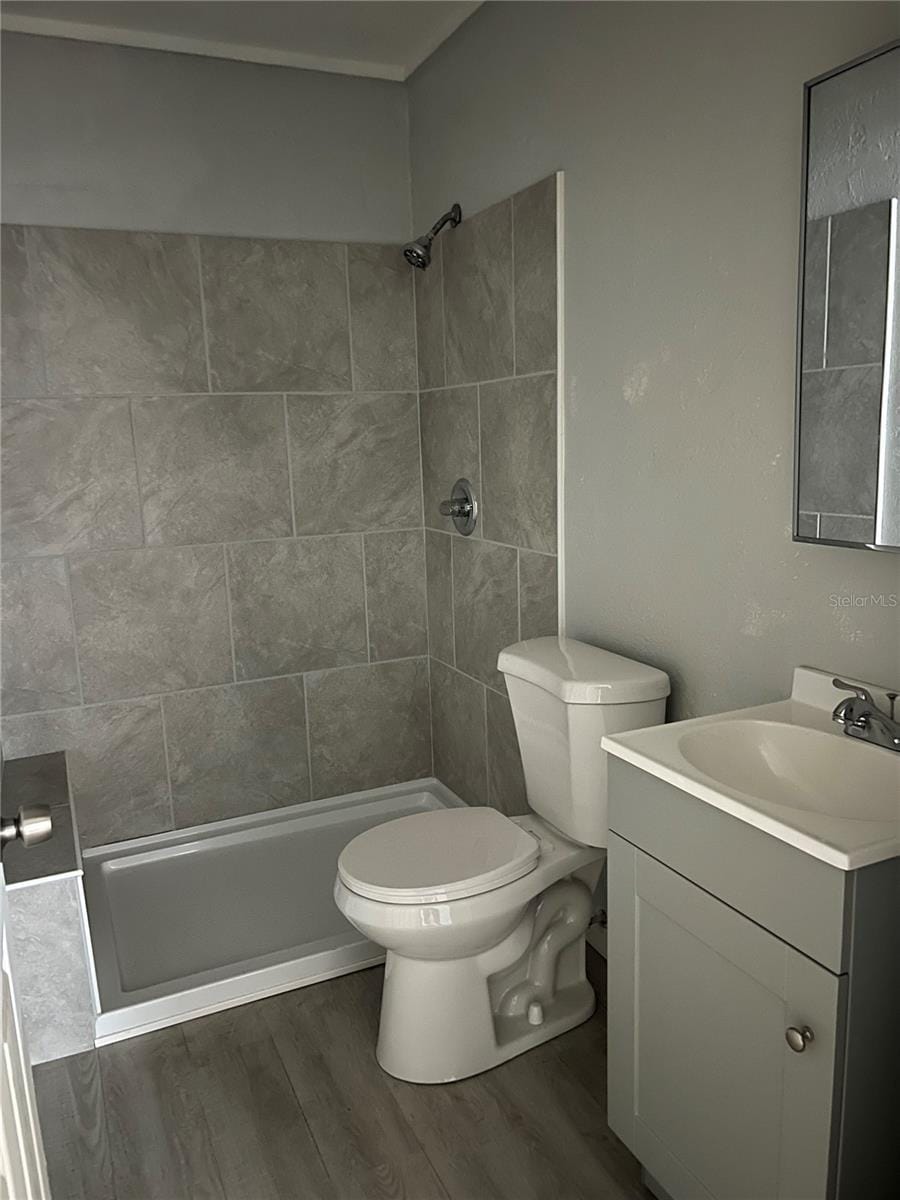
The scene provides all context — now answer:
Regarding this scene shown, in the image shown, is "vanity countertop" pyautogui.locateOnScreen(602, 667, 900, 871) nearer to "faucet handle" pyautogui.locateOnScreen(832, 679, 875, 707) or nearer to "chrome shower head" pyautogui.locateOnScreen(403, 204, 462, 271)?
"faucet handle" pyautogui.locateOnScreen(832, 679, 875, 707)

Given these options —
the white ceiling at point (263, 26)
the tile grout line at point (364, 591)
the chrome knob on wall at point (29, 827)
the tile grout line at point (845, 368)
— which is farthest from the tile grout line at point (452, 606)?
the chrome knob on wall at point (29, 827)

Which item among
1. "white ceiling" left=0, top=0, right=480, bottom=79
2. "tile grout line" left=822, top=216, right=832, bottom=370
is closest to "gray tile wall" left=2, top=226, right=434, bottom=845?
"white ceiling" left=0, top=0, right=480, bottom=79

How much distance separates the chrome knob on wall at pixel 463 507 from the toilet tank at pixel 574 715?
0.75 meters

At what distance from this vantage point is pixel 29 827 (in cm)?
100

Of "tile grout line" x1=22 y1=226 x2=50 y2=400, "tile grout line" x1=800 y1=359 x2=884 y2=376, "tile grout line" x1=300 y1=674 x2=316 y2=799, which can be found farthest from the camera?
"tile grout line" x1=300 y1=674 x2=316 y2=799

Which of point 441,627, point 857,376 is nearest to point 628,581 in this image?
point 857,376

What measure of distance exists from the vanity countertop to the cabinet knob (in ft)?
0.83

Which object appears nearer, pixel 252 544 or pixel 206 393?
pixel 206 393

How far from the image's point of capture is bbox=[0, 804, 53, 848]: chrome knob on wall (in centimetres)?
99

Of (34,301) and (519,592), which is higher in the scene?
(34,301)

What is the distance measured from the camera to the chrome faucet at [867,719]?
1.42 metres

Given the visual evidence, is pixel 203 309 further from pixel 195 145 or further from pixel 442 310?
pixel 442 310

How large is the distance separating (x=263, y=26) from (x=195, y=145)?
38cm

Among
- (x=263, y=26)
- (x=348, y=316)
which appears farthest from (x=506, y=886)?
(x=263, y=26)
